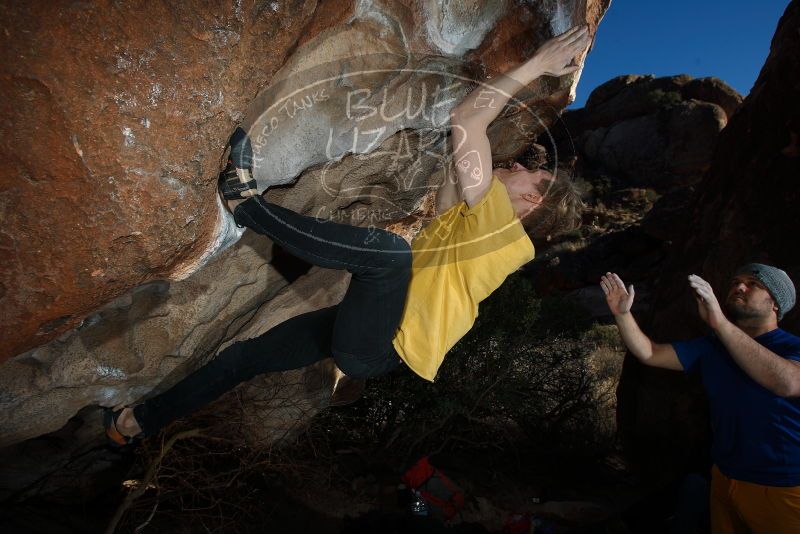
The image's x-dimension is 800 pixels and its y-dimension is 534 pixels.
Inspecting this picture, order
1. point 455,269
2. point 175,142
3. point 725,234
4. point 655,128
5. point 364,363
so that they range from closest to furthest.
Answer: point 175,142 < point 455,269 < point 364,363 < point 725,234 < point 655,128

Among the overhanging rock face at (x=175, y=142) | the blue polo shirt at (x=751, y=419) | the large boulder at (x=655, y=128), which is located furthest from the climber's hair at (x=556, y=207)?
the large boulder at (x=655, y=128)

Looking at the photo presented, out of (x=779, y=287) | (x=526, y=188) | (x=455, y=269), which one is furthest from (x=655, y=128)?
(x=455, y=269)

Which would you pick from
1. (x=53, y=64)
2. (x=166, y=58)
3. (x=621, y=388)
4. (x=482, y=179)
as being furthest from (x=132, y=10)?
(x=621, y=388)

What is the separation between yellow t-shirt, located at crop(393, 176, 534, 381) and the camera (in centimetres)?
188

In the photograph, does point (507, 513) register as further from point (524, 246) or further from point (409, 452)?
point (524, 246)

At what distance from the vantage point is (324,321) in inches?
96.8

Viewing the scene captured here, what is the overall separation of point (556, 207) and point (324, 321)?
129 cm

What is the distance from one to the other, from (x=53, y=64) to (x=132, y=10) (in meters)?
0.28

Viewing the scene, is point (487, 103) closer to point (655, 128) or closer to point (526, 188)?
point (526, 188)

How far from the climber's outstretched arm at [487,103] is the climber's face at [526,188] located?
0.34 meters

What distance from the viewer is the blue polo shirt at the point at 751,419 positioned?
2428 millimetres

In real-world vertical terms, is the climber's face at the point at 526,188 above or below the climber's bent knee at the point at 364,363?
above

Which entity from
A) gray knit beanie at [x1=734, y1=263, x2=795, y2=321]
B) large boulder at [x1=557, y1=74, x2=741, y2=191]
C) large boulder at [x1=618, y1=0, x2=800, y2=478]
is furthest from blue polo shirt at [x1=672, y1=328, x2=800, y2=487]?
large boulder at [x1=557, y1=74, x2=741, y2=191]

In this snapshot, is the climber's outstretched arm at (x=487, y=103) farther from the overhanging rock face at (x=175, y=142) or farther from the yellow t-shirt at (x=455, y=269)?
the overhanging rock face at (x=175, y=142)
